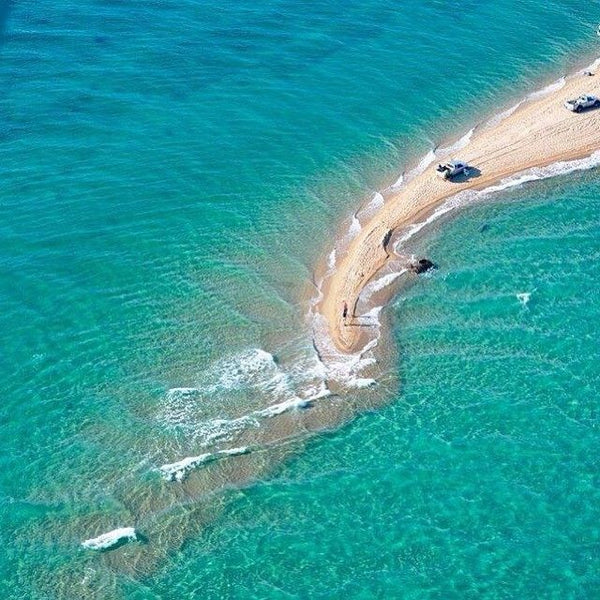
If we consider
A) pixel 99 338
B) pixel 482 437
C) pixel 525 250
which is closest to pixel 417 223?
pixel 525 250

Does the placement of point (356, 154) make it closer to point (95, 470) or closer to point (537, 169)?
point (537, 169)

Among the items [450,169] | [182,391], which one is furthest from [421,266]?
[182,391]

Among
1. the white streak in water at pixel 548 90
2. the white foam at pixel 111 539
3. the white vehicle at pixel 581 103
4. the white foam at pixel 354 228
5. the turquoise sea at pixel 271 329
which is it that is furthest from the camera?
the white streak in water at pixel 548 90

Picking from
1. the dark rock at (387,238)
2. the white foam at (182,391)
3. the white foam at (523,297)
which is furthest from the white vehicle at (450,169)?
the white foam at (182,391)

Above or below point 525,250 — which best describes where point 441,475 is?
below

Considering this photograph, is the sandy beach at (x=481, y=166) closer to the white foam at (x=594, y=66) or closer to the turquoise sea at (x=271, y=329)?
the white foam at (x=594, y=66)

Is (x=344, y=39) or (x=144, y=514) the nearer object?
(x=144, y=514)
